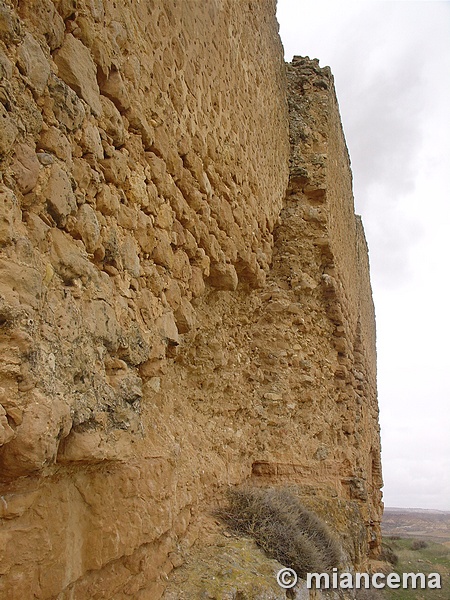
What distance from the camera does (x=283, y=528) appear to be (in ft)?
12.2

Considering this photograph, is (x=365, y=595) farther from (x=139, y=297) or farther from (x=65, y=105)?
(x=65, y=105)

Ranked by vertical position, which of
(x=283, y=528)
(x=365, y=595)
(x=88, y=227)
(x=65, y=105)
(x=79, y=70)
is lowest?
(x=365, y=595)

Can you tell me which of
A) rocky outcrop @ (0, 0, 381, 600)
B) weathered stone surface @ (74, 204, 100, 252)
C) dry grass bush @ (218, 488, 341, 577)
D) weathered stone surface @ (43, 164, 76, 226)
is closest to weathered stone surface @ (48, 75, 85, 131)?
rocky outcrop @ (0, 0, 381, 600)

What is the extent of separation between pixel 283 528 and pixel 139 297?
7.13 feet

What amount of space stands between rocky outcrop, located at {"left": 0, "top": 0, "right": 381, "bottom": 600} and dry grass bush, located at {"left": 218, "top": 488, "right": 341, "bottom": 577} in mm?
215

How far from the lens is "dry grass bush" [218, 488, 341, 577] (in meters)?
3.49

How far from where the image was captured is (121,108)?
99.5 inches

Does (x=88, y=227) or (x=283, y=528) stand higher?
(x=88, y=227)

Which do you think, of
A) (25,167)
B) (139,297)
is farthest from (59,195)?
(139,297)

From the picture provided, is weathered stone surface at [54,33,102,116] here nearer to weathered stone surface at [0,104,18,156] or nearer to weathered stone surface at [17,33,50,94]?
weathered stone surface at [17,33,50,94]

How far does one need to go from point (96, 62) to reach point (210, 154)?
4.69 feet

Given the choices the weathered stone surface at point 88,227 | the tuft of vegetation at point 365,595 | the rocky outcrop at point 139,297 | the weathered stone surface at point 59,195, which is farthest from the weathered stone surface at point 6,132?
the tuft of vegetation at point 365,595

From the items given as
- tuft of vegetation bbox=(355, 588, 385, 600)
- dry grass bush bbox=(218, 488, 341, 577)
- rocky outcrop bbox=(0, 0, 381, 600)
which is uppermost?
rocky outcrop bbox=(0, 0, 381, 600)

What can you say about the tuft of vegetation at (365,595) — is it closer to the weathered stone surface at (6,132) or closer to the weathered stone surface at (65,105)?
the weathered stone surface at (65,105)
